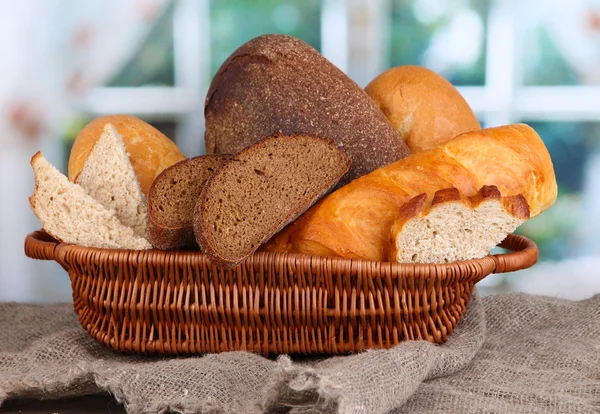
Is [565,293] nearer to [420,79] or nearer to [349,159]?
[420,79]

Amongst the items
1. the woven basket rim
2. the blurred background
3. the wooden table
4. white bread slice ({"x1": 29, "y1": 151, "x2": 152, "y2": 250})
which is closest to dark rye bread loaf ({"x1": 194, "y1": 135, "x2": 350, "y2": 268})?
the woven basket rim

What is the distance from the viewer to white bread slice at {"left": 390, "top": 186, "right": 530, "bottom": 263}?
1.16 m

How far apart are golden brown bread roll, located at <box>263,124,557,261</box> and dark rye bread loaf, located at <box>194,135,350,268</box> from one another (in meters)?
0.04

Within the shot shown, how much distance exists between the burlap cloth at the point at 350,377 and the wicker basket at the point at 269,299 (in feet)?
0.17

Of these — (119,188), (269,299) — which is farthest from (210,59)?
(269,299)

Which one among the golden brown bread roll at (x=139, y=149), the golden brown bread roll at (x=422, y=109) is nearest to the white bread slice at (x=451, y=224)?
the golden brown bread roll at (x=422, y=109)

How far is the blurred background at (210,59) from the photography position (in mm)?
2088

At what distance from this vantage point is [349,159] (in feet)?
4.30

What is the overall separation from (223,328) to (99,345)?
0.92 feet

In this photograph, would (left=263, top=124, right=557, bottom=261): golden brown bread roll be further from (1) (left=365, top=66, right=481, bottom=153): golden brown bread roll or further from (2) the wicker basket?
(1) (left=365, top=66, right=481, bottom=153): golden brown bread roll

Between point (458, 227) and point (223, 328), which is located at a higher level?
point (458, 227)

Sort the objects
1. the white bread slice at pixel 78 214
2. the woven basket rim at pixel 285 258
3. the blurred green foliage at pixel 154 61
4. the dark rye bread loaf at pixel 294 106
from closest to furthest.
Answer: the woven basket rim at pixel 285 258
the white bread slice at pixel 78 214
the dark rye bread loaf at pixel 294 106
the blurred green foliage at pixel 154 61

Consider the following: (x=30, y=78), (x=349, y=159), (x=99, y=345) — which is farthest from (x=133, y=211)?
(x=30, y=78)

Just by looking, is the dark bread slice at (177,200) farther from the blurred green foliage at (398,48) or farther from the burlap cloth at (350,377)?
the blurred green foliage at (398,48)
